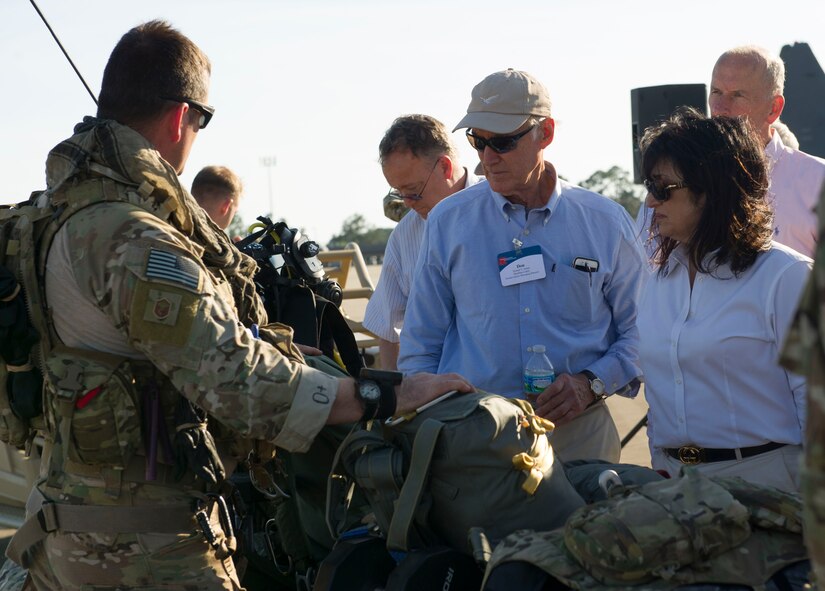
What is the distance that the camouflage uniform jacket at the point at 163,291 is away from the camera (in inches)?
96.3

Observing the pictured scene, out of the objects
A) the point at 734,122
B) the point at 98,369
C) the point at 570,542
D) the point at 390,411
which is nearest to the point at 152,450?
the point at 98,369

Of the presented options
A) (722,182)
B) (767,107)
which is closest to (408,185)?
(767,107)

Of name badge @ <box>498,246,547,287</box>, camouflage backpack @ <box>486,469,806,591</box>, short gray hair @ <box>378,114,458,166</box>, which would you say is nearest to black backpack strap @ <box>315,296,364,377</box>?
name badge @ <box>498,246,547,287</box>

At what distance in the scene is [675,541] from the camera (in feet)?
7.22

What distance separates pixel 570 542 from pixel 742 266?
1.19 meters

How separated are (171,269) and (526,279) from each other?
155 centimetres

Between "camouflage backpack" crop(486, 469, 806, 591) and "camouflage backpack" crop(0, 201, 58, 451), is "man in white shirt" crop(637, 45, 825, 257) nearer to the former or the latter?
"camouflage backpack" crop(486, 469, 806, 591)

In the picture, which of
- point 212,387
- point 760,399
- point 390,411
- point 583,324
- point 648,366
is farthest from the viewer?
point 583,324

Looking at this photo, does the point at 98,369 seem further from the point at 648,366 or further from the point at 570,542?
the point at 648,366

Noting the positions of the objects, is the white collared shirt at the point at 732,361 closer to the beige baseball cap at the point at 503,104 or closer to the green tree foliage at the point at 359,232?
the beige baseball cap at the point at 503,104

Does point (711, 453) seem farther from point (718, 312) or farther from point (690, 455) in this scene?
point (718, 312)

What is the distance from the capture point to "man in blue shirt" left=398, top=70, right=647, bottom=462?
3.63 metres

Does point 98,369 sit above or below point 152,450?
above

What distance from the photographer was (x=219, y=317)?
2.50m
